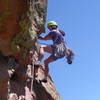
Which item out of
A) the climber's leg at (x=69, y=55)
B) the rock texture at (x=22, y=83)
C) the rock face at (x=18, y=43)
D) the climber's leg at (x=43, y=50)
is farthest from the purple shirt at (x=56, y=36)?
the rock texture at (x=22, y=83)

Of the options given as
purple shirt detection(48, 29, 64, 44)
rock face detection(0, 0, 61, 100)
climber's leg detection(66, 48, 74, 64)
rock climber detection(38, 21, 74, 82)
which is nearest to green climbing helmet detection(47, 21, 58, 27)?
rock climber detection(38, 21, 74, 82)

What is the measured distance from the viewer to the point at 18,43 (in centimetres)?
1608

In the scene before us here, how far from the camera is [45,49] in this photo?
1808cm

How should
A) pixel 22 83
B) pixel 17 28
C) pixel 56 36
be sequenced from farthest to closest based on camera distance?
pixel 56 36 → pixel 22 83 → pixel 17 28

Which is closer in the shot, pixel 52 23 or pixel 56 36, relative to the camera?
pixel 56 36

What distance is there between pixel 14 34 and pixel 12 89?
228 centimetres

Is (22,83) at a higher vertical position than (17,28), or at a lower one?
lower

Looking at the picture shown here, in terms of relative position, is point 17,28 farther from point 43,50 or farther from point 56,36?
point 56,36

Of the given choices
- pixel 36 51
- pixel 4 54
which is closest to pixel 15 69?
pixel 4 54

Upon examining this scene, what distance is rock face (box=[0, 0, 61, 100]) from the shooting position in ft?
50.9

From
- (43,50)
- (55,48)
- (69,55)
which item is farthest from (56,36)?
(69,55)

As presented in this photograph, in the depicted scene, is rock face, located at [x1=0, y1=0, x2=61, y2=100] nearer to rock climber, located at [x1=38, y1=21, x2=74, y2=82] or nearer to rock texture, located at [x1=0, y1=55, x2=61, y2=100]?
rock texture, located at [x1=0, y1=55, x2=61, y2=100]

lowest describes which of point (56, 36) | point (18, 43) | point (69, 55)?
point (18, 43)

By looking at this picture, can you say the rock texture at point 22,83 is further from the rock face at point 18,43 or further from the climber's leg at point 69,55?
the climber's leg at point 69,55
